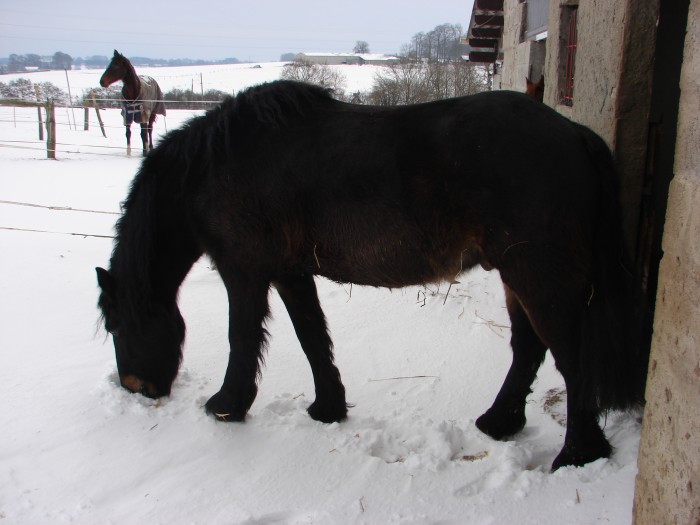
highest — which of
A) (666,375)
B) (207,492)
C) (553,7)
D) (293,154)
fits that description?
(553,7)

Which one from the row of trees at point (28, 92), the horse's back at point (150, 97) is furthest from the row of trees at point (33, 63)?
the horse's back at point (150, 97)

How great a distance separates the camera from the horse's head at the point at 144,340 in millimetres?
3203

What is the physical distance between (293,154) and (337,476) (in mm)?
1580

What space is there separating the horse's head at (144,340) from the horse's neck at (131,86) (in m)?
13.1

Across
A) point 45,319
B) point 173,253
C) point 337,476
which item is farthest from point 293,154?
point 45,319

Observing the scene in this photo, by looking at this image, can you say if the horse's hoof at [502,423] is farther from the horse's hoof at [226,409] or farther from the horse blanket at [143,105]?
the horse blanket at [143,105]

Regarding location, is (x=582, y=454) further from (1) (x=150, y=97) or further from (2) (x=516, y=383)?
(1) (x=150, y=97)

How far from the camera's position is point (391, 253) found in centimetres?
267

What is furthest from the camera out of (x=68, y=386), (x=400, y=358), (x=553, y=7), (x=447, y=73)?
(x=447, y=73)

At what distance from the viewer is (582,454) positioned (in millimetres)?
2631

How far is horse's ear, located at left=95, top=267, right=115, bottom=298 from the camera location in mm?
3115

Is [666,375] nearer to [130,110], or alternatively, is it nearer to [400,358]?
[400,358]

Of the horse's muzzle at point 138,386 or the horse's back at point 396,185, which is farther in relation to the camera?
the horse's muzzle at point 138,386

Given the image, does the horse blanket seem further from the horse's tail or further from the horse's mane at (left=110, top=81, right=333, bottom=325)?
the horse's tail
